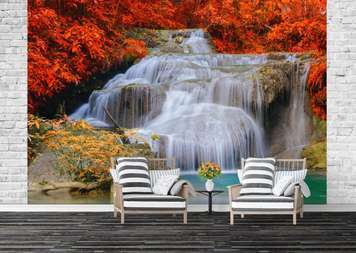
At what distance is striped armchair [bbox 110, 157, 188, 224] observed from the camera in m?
8.38

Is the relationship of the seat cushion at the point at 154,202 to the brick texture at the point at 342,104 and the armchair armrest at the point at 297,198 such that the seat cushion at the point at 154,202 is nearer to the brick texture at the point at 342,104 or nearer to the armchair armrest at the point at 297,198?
the armchair armrest at the point at 297,198

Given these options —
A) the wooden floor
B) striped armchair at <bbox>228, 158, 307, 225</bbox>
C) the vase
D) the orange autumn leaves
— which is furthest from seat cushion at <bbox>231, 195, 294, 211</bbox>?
the orange autumn leaves

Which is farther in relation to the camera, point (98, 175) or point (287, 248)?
point (98, 175)

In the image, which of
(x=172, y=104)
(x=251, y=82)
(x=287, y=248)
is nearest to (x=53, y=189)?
(x=172, y=104)

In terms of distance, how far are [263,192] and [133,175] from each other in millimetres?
1545

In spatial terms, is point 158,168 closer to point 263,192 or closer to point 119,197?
point 119,197

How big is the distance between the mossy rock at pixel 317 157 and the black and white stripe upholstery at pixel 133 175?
2296mm

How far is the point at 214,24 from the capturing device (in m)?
10.2

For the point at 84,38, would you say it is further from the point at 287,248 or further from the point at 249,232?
the point at 287,248

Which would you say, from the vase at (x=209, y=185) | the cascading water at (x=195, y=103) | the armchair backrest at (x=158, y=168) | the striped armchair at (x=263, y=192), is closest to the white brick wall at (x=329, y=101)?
the cascading water at (x=195, y=103)

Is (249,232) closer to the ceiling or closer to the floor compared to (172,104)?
closer to the floor

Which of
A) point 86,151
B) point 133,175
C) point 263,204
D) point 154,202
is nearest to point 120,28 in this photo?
point 86,151

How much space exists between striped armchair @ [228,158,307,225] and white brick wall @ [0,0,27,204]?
9.92ft

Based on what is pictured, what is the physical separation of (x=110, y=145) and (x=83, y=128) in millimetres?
430
